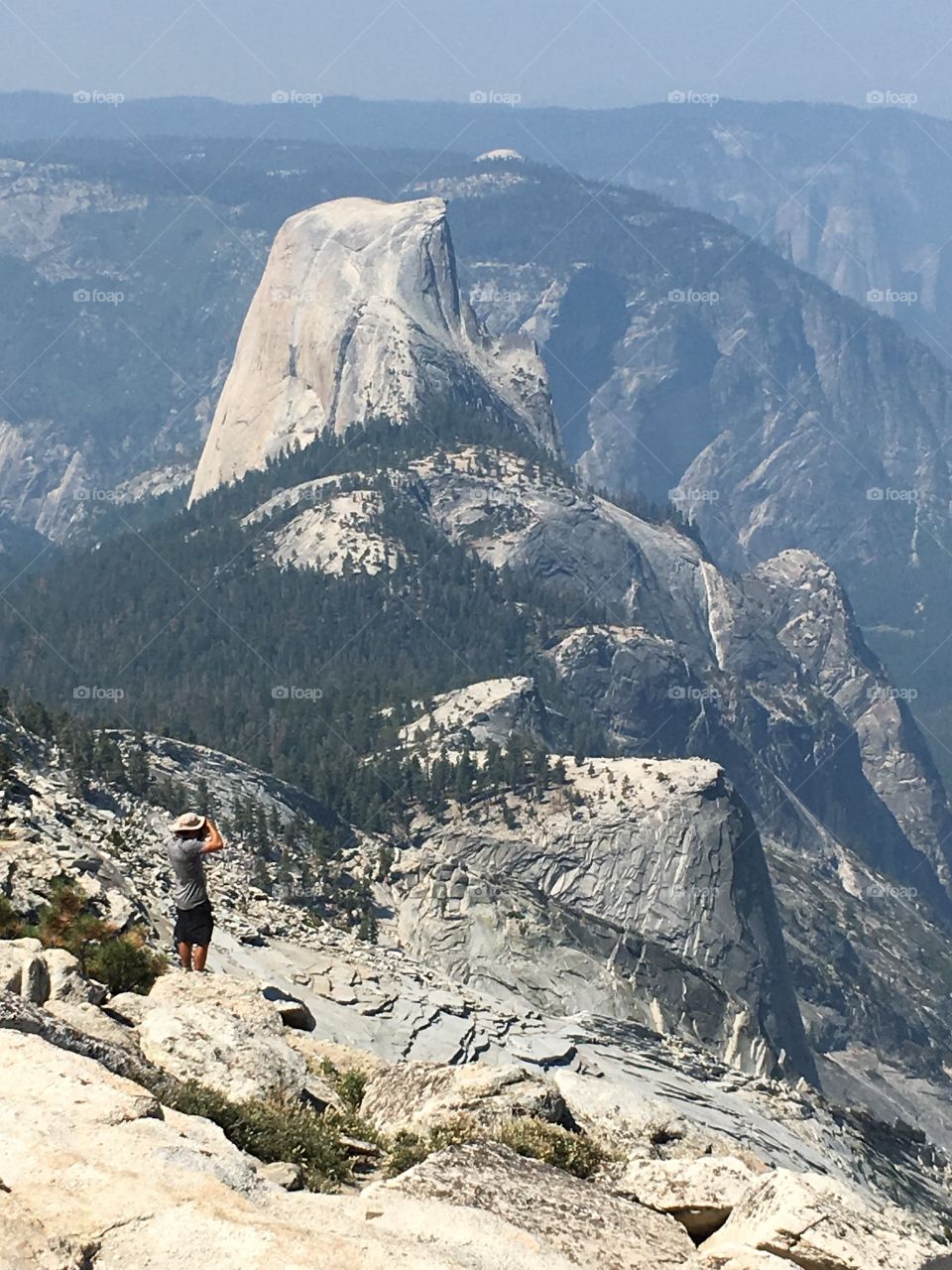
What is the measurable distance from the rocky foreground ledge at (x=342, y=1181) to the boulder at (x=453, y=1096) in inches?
1.8

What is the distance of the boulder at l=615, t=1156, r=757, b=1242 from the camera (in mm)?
24984

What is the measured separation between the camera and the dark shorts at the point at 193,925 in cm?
3759

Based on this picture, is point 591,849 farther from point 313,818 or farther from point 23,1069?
point 23,1069

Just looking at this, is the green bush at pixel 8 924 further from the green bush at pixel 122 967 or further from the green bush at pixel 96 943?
the green bush at pixel 122 967

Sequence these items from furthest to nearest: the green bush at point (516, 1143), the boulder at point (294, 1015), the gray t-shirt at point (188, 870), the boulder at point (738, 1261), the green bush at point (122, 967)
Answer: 1. the gray t-shirt at point (188, 870)
2. the boulder at point (294, 1015)
3. the green bush at point (122, 967)
4. the green bush at point (516, 1143)
5. the boulder at point (738, 1261)

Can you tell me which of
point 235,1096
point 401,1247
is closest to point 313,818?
point 235,1096

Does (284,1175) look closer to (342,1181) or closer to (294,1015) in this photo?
(342,1181)

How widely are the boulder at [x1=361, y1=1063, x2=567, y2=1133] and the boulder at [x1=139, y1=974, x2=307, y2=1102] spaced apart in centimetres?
149

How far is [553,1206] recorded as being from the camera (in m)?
23.8

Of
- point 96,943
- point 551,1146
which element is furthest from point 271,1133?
point 96,943

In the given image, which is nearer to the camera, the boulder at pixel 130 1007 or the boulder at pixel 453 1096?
the boulder at pixel 453 1096

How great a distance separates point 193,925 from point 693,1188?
1505cm

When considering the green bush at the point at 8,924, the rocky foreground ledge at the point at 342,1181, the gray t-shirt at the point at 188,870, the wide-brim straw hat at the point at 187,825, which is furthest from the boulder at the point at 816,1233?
the wide-brim straw hat at the point at 187,825

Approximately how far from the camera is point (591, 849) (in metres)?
142
